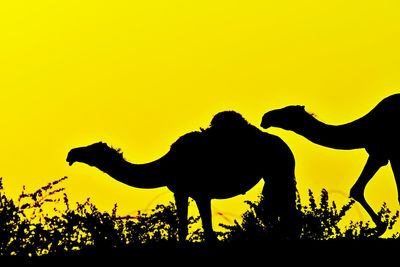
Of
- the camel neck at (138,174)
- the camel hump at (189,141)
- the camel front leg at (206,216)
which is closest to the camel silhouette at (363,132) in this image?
the camel hump at (189,141)

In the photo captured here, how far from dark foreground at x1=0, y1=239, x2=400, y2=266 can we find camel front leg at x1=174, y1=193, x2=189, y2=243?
9.70 feet

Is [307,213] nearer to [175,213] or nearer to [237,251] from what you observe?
[175,213]

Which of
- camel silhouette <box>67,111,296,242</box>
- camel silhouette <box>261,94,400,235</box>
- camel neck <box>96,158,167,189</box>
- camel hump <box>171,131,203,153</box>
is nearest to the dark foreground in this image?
camel silhouette <box>261,94,400,235</box>

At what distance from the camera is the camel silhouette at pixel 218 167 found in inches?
833

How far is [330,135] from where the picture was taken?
68.3 ft

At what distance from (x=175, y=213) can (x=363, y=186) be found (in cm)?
490

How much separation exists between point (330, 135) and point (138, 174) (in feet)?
14.6

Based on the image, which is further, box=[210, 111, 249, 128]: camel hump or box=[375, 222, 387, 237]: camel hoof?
box=[210, 111, 249, 128]: camel hump

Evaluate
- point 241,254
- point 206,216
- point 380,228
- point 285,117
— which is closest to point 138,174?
point 206,216

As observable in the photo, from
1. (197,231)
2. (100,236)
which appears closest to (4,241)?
(100,236)

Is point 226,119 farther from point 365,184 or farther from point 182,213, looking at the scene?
point 365,184

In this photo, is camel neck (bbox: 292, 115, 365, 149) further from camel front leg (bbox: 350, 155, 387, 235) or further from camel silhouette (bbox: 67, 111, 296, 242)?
camel silhouette (bbox: 67, 111, 296, 242)

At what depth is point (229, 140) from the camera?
868 inches

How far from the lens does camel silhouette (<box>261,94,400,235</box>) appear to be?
20.3m
